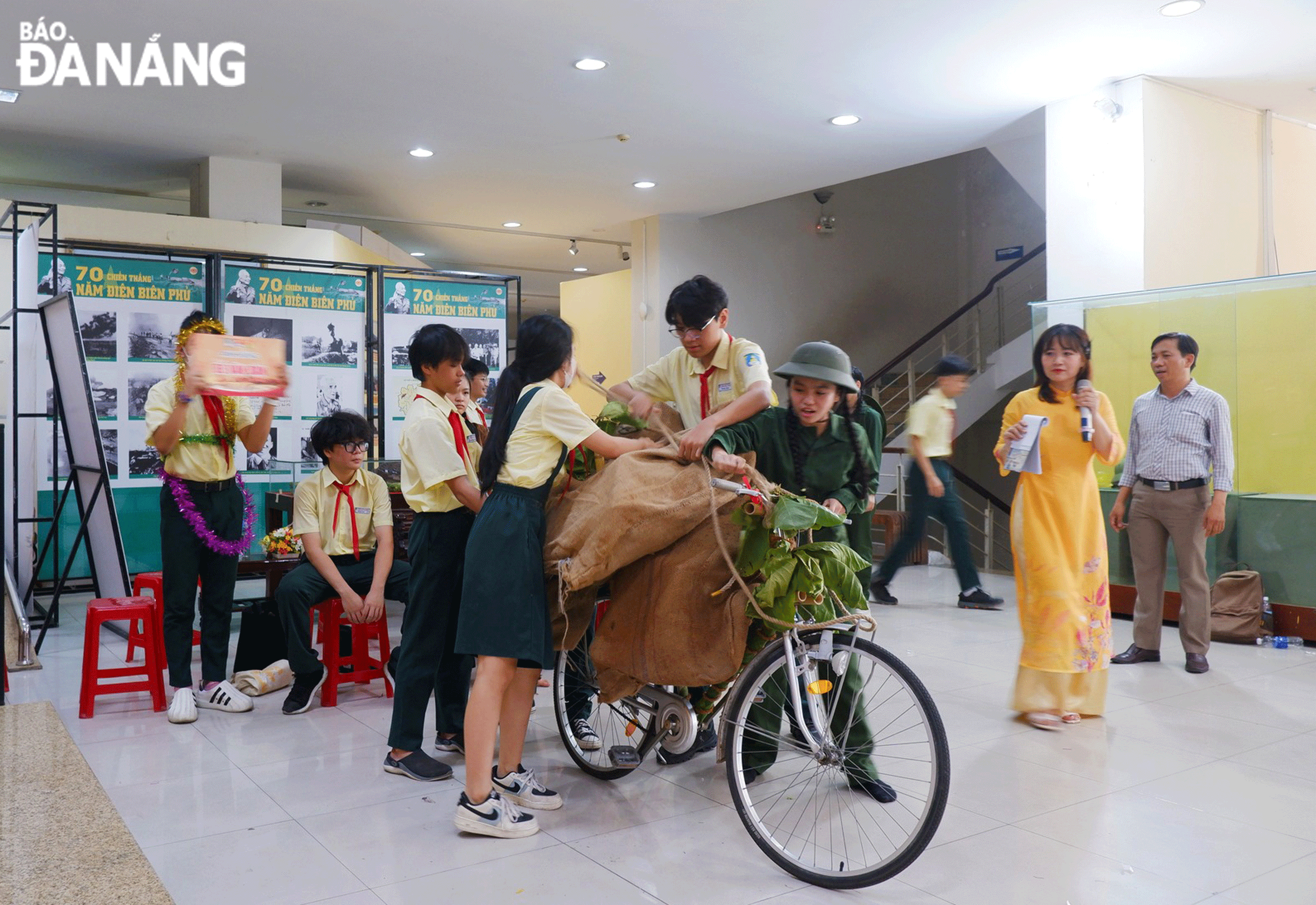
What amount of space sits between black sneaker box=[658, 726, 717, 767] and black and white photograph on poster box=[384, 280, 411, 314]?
5410 millimetres

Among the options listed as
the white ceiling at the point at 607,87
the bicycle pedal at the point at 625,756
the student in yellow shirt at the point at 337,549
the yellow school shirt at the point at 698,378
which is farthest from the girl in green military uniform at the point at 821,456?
the white ceiling at the point at 607,87

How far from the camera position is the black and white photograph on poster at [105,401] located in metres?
7.09

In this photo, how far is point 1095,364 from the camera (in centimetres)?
644

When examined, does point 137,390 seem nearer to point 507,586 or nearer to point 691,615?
point 507,586

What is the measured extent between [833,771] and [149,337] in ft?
20.1

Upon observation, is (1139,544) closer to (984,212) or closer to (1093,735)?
(1093,735)

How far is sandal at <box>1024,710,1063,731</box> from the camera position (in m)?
3.84

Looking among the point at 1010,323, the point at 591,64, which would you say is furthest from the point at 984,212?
the point at 591,64

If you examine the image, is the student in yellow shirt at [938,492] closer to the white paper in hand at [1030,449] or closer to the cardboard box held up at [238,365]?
the white paper in hand at [1030,449]

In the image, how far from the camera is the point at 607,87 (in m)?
6.47

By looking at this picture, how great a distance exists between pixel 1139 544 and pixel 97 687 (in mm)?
4821

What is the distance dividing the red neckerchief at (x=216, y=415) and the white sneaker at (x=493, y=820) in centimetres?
206

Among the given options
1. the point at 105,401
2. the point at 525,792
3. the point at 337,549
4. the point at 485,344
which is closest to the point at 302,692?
the point at 337,549

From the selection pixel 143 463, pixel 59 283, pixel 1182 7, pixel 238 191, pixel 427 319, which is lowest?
pixel 143 463
